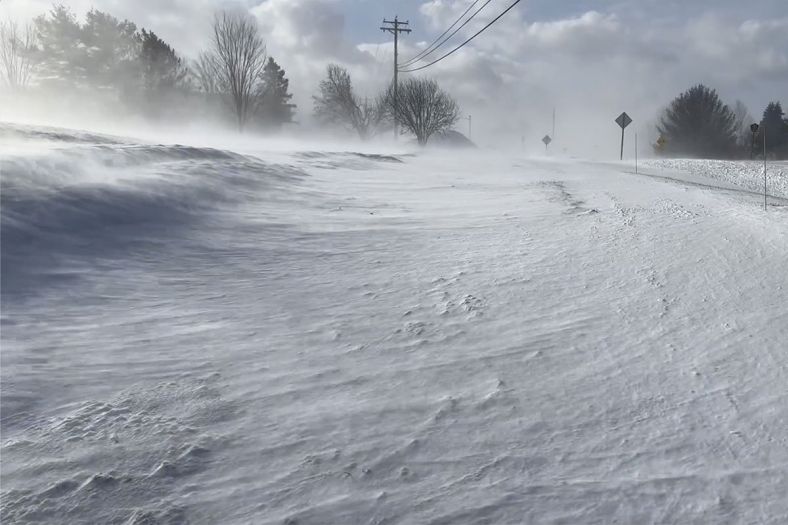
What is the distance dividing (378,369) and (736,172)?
2342 centimetres

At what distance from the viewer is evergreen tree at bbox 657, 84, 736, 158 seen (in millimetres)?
50750

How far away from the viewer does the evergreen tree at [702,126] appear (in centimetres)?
5075

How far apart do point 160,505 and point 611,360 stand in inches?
103

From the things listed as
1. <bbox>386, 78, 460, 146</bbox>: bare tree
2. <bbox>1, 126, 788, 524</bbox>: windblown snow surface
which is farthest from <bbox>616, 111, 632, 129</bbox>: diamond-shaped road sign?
<bbox>1, 126, 788, 524</bbox>: windblown snow surface

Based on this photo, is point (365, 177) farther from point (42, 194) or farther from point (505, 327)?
point (505, 327)

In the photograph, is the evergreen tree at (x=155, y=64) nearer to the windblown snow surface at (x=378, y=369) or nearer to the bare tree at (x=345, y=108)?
the bare tree at (x=345, y=108)

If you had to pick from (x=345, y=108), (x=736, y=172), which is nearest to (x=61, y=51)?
(x=345, y=108)

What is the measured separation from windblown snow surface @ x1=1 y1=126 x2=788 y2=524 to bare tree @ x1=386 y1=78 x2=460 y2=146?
115 feet

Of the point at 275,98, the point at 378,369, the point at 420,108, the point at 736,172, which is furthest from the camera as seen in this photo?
the point at 275,98

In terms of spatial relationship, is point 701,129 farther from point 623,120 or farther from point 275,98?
point 275,98

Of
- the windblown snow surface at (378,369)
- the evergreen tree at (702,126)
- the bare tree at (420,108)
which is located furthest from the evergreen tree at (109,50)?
the evergreen tree at (702,126)

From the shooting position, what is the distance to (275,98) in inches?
1991

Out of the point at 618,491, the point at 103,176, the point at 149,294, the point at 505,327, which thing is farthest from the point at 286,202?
the point at 618,491

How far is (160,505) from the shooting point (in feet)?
6.87
